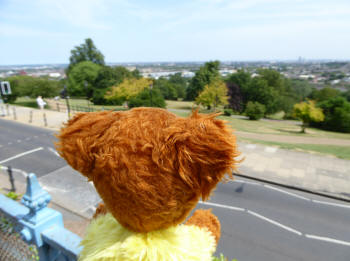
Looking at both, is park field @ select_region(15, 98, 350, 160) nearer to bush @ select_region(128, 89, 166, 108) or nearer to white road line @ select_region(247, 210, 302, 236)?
bush @ select_region(128, 89, 166, 108)

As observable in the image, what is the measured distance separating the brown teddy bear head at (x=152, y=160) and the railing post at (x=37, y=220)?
5.18 feet

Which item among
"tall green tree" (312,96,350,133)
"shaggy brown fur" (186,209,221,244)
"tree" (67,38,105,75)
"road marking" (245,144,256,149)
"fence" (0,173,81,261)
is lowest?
"tall green tree" (312,96,350,133)

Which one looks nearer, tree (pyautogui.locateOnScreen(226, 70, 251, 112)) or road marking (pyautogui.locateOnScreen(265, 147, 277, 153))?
road marking (pyautogui.locateOnScreen(265, 147, 277, 153))

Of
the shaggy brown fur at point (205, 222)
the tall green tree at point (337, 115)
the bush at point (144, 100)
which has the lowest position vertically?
the tall green tree at point (337, 115)

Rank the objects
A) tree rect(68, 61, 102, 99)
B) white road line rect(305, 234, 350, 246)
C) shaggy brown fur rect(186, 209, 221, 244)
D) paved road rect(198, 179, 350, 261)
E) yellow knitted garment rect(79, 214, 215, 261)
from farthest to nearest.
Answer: tree rect(68, 61, 102, 99)
white road line rect(305, 234, 350, 246)
paved road rect(198, 179, 350, 261)
shaggy brown fur rect(186, 209, 221, 244)
yellow knitted garment rect(79, 214, 215, 261)

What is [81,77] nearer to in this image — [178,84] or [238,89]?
[178,84]

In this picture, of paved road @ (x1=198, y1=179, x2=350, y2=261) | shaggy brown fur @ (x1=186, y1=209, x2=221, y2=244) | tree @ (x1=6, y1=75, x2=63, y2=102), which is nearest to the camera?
shaggy brown fur @ (x1=186, y1=209, x2=221, y2=244)

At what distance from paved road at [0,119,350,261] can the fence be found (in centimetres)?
376

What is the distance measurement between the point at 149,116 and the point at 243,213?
640cm

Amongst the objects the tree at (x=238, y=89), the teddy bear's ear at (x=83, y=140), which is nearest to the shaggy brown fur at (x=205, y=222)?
the teddy bear's ear at (x=83, y=140)

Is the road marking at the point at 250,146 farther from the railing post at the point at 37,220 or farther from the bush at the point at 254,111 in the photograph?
the bush at the point at 254,111

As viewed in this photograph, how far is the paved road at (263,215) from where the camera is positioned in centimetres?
536

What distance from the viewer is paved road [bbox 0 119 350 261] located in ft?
17.6

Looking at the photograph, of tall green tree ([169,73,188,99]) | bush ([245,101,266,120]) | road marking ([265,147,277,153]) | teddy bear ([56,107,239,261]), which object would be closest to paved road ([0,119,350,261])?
road marking ([265,147,277,153])
